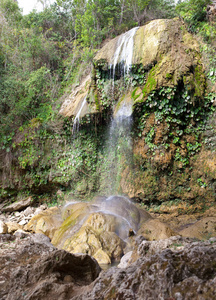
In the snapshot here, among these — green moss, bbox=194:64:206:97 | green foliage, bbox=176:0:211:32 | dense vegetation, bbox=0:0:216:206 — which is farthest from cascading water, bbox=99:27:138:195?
green moss, bbox=194:64:206:97

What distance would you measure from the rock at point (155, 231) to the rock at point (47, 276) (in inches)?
120

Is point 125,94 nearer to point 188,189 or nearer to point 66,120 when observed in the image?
point 66,120

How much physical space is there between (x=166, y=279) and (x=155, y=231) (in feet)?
15.8

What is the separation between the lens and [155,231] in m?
6.18

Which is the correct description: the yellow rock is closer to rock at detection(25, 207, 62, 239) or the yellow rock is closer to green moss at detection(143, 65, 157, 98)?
rock at detection(25, 207, 62, 239)

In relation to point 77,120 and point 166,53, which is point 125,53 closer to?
point 166,53

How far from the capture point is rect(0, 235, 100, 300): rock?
211 cm

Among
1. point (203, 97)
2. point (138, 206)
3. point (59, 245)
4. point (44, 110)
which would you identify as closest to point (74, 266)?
point (59, 245)

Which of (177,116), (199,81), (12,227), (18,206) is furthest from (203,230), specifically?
(18,206)

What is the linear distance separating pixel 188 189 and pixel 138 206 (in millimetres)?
1971

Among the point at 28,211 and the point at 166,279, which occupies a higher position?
the point at 166,279

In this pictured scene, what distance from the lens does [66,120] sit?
413 inches

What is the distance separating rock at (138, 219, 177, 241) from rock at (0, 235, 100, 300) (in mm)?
3056

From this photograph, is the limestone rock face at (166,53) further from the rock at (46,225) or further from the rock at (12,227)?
the rock at (12,227)
